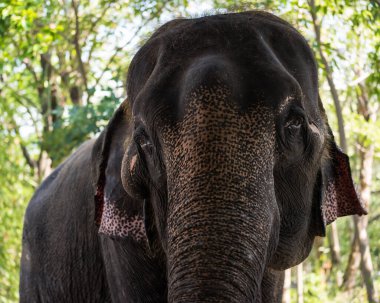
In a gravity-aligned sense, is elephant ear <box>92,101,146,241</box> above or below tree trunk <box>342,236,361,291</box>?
below

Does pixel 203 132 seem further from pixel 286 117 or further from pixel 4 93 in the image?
pixel 4 93

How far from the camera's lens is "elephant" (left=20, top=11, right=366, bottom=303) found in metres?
3.02

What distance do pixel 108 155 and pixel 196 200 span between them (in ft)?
4.74

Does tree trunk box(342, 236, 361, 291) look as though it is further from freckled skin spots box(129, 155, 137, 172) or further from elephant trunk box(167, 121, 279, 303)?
elephant trunk box(167, 121, 279, 303)

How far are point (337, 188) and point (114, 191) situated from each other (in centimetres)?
93

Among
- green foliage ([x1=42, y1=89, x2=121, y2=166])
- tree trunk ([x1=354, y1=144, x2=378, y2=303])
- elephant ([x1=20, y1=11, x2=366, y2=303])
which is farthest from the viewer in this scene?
green foliage ([x1=42, y1=89, x2=121, y2=166])

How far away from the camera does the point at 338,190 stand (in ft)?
14.0

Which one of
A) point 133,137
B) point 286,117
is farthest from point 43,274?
point 286,117

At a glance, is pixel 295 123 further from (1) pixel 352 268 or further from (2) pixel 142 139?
(1) pixel 352 268

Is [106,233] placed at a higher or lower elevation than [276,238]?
higher

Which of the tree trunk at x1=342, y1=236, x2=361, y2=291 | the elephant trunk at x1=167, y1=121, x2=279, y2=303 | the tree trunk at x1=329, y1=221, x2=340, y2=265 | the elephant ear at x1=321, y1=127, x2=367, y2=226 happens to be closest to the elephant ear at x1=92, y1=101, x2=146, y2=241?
the elephant ear at x1=321, y1=127, x2=367, y2=226

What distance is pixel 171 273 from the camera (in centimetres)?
308

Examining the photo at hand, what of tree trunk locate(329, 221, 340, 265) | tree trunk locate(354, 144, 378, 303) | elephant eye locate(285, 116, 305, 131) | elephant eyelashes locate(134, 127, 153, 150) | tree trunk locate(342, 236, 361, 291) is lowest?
elephant eye locate(285, 116, 305, 131)

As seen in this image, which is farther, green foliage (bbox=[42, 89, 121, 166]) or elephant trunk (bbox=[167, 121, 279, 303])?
green foliage (bbox=[42, 89, 121, 166])
